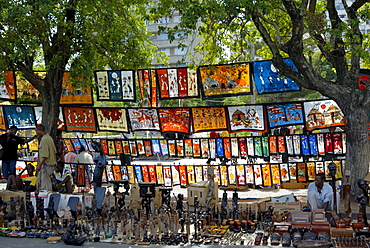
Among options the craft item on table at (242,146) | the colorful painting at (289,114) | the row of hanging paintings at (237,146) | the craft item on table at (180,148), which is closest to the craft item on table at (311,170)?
the row of hanging paintings at (237,146)

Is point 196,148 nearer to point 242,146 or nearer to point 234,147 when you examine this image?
point 234,147

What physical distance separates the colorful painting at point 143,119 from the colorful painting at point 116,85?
38 cm

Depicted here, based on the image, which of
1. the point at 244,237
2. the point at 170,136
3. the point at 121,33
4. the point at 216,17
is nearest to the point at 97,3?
the point at 121,33

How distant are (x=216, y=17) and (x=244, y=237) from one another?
4540 millimetres

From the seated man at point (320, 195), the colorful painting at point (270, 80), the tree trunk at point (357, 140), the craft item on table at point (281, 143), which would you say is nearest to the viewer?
the seated man at point (320, 195)

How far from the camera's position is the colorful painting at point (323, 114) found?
444 inches

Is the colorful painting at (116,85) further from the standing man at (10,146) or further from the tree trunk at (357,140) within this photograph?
the tree trunk at (357,140)

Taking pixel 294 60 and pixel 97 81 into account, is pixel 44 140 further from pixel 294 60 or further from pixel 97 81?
pixel 294 60

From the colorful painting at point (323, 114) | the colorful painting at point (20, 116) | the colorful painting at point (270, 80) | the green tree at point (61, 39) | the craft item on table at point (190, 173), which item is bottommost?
the craft item on table at point (190, 173)

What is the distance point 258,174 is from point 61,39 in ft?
20.5

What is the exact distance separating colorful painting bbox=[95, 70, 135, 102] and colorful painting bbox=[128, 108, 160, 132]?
38 centimetres

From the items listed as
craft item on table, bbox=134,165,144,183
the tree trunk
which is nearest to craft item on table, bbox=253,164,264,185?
the tree trunk

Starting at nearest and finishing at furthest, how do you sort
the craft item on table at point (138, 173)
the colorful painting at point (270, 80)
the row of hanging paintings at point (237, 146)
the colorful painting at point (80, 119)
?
the colorful painting at point (270, 80), the row of hanging paintings at point (237, 146), the craft item on table at point (138, 173), the colorful painting at point (80, 119)

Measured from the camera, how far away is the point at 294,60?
10.3 metres
